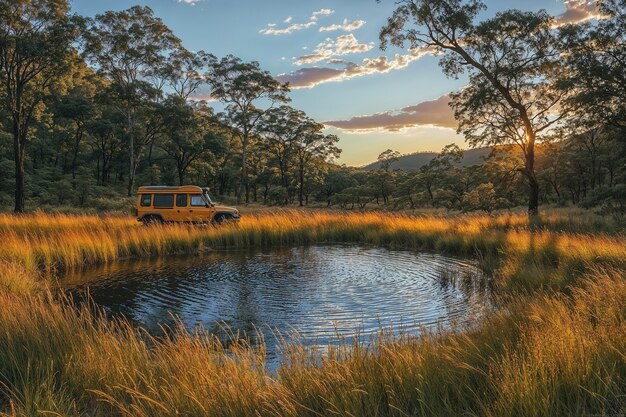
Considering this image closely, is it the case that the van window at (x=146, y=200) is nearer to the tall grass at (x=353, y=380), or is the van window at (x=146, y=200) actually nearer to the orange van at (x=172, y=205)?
the orange van at (x=172, y=205)

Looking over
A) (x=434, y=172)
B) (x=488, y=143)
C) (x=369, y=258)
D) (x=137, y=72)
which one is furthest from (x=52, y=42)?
(x=434, y=172)

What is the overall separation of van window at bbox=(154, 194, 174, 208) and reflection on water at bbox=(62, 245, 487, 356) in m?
7.35

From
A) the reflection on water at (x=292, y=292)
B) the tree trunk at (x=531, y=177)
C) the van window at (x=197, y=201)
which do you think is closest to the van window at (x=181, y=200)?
the van window at (x=197, y=201)

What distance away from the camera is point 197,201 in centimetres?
2131

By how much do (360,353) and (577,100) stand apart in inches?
945

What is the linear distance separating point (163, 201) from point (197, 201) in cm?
178

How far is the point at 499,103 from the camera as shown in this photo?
86.2 feet

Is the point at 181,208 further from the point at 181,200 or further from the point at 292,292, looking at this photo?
the point at 292,292

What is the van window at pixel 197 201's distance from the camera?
21250 millimetres

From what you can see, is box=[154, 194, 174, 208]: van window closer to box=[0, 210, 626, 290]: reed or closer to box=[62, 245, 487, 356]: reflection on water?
box=[0, 210, 626, 290]: reed

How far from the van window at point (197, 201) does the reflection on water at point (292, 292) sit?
6882mm

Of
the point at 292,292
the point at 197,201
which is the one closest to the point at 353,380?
the point at 292,292

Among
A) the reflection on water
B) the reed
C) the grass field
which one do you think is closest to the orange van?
the reed

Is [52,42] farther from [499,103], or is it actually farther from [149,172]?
[149,172]
